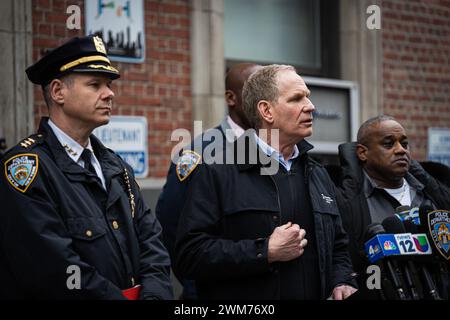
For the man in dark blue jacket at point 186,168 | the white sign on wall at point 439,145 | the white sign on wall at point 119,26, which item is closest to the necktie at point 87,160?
the man in dark blue jacket at point 186,168

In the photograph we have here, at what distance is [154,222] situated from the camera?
13.1 feet

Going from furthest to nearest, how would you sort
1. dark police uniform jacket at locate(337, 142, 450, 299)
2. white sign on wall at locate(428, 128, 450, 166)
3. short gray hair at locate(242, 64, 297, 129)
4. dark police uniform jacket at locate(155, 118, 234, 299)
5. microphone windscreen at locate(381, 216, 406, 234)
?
1. white sign on wall at locate(428, 128, 450, 166)
2. dark police uniform jacket at locate(155, 118, 234, 299)
3. dark police uniform jacket at locate(337, 142, 450, 299)
4. short gray hair at locate(242, 64, 297, 129)
5. microphone windscreen at locate(381, 216, 406, 234)

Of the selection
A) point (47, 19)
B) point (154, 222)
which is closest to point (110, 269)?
point (154, 222)

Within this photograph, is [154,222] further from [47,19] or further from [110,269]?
[47,19]

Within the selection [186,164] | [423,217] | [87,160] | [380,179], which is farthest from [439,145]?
[87,160]

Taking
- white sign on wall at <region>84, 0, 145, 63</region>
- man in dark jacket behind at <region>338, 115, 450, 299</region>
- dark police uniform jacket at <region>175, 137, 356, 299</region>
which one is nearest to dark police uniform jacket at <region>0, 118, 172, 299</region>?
dark police uniform jacket at <region>175, 137, 356, 299</region>

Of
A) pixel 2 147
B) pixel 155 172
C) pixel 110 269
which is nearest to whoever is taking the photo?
pixel 110 269

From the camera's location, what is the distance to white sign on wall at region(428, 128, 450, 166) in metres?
9.78

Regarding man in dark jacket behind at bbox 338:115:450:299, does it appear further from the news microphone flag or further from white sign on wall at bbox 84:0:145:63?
white sign on wall at bbox 84:0:145:63

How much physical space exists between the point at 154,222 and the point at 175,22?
13.0 ft

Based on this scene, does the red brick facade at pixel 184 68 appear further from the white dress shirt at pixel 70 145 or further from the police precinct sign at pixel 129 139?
the white dress shirt at pixel 70 145

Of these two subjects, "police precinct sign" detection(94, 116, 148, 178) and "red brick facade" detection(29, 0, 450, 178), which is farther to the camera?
"police precinct sign" detection(94, 116, 148, 178)

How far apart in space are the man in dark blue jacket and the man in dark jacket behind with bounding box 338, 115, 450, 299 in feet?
2.31

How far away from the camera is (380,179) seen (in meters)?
4.98
